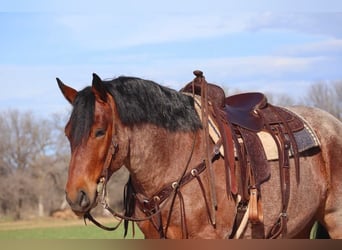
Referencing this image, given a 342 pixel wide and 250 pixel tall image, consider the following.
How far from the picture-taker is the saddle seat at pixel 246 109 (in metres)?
4.37

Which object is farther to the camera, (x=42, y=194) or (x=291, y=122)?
(x=42, y=194)

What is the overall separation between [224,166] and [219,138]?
0.23 m

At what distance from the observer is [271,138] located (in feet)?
14.6

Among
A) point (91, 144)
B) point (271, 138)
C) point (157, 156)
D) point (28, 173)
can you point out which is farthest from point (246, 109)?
point (28, 173)

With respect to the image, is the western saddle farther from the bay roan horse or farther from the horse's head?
the horse's head

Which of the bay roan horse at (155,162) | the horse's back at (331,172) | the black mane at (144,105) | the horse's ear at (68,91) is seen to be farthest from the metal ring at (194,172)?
the horse's back at (331,172)

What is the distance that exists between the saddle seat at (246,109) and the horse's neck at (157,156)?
0.50 m

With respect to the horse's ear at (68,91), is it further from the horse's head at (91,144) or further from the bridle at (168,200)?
the bridle at (168,200)

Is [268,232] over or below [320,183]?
below

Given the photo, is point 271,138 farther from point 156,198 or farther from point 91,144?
point 91,144

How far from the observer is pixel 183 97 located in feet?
14.0

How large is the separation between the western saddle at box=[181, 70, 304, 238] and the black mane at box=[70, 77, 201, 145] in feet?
0.52

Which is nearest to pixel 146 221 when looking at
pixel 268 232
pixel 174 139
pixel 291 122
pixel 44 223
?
pixel 174 139

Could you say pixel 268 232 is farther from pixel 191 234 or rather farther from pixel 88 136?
pixel 88 136
